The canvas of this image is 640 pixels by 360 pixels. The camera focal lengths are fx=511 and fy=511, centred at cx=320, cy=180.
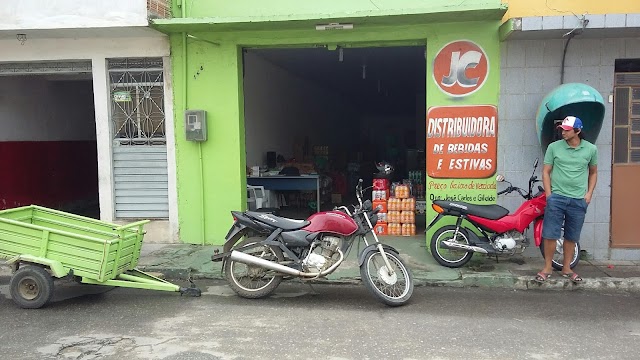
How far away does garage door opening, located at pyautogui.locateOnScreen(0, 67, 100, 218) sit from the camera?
9.71 metres

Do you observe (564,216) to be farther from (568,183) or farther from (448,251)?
(448,251)

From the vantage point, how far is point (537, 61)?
695 cm

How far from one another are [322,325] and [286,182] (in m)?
5.96

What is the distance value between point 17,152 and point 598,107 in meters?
9.99

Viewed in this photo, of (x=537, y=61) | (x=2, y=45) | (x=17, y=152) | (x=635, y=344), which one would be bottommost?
(x=635, y=344)

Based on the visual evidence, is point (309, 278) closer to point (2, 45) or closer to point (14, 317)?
point (14, 317)

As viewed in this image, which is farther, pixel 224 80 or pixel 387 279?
pixel 224 80

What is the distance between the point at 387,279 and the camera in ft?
17.4

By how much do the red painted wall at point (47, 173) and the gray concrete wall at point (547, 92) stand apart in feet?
28.8

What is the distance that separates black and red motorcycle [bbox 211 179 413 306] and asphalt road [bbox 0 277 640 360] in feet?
0.76

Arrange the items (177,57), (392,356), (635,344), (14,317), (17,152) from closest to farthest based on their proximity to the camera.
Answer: (392,356), (635,344), (14,317), (177,57), (17,152)

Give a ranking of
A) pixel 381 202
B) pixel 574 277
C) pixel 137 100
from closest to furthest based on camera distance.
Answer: pixel 574 277 → pixel 137 100 → pixel 381 202

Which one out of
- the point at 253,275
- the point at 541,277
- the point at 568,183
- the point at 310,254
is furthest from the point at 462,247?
the point at 253,275

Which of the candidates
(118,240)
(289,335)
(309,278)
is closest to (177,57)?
(118,240)
